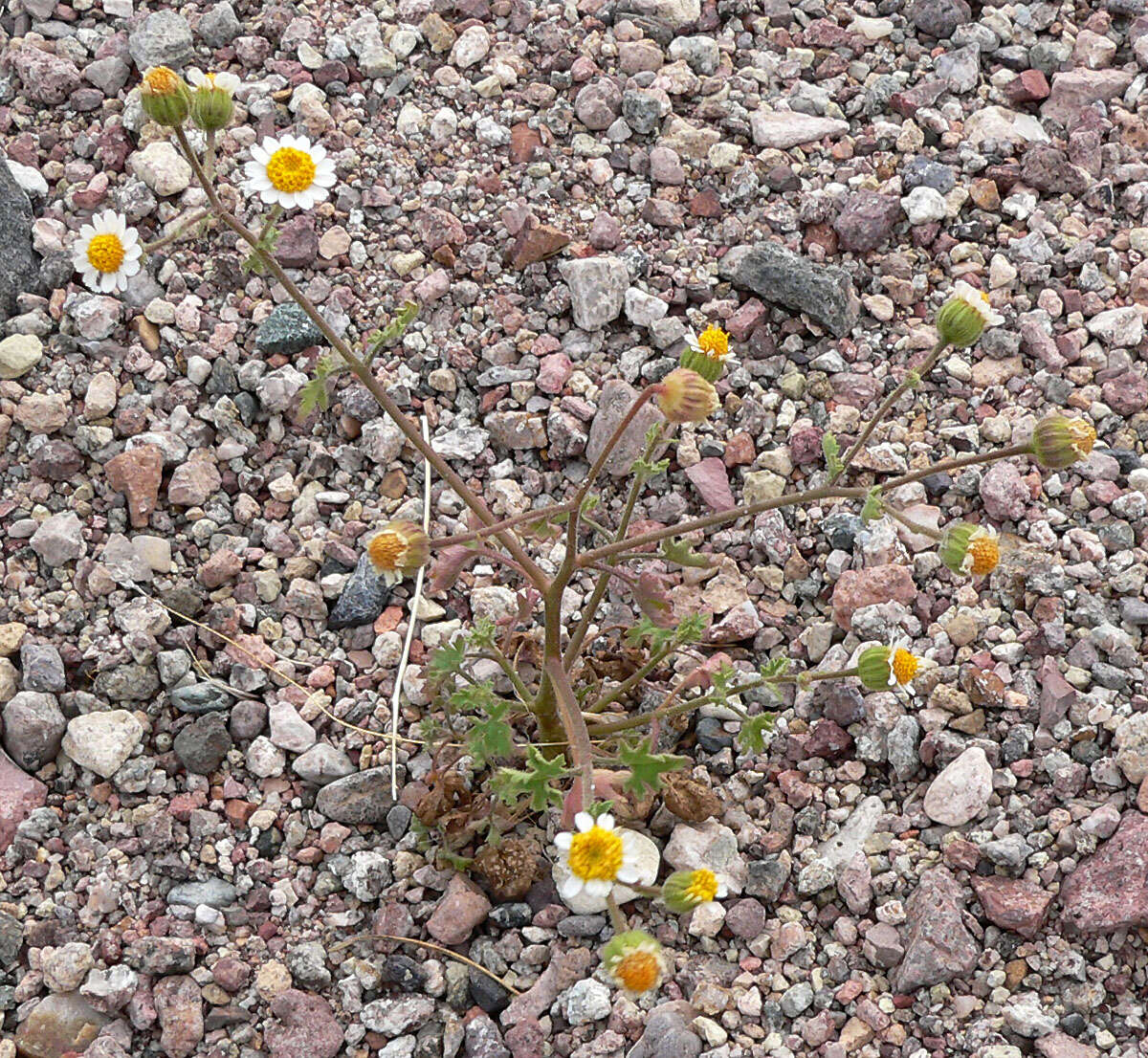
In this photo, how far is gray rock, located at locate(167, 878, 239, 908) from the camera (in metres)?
2.97

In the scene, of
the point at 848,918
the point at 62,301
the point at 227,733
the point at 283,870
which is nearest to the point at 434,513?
the point at 227,733

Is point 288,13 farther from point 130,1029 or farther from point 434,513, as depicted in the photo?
point 130,1029

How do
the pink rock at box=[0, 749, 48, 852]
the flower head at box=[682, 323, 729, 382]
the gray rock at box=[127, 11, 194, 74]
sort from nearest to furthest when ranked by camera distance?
the flower head at box=[682, 323, 729, 382]
the pink rock at box=[0, 749, 48, 852]
the gray rock at box=[127, 11, 194, 74]

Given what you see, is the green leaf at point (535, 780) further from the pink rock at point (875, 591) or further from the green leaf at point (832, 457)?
the pink rock at point (875, 591)

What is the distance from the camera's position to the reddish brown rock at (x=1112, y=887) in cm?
272

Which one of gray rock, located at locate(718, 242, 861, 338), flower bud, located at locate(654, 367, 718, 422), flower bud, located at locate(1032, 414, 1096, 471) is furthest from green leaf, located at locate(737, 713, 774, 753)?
gray rock, located at locate(718, 242, 861, 338)

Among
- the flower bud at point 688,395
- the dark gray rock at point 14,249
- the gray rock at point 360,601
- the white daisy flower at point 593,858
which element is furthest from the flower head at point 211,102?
the white daisy flower at point 593,858

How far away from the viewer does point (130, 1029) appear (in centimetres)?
282

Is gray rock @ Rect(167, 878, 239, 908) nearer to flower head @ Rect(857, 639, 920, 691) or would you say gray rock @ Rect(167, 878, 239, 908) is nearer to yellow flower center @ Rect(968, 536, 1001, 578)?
flower head @ Rect(857, 639, 920, 691)

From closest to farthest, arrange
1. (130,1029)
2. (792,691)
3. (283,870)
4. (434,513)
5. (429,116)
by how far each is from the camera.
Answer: (130,1029) → (283,870) → (792,691) → (434,513) → (429,116)

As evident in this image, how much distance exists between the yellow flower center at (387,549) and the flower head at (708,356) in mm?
727

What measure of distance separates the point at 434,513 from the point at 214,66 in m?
1.84

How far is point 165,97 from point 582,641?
4.67 ft

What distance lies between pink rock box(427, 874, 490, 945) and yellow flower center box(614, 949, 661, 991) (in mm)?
799
